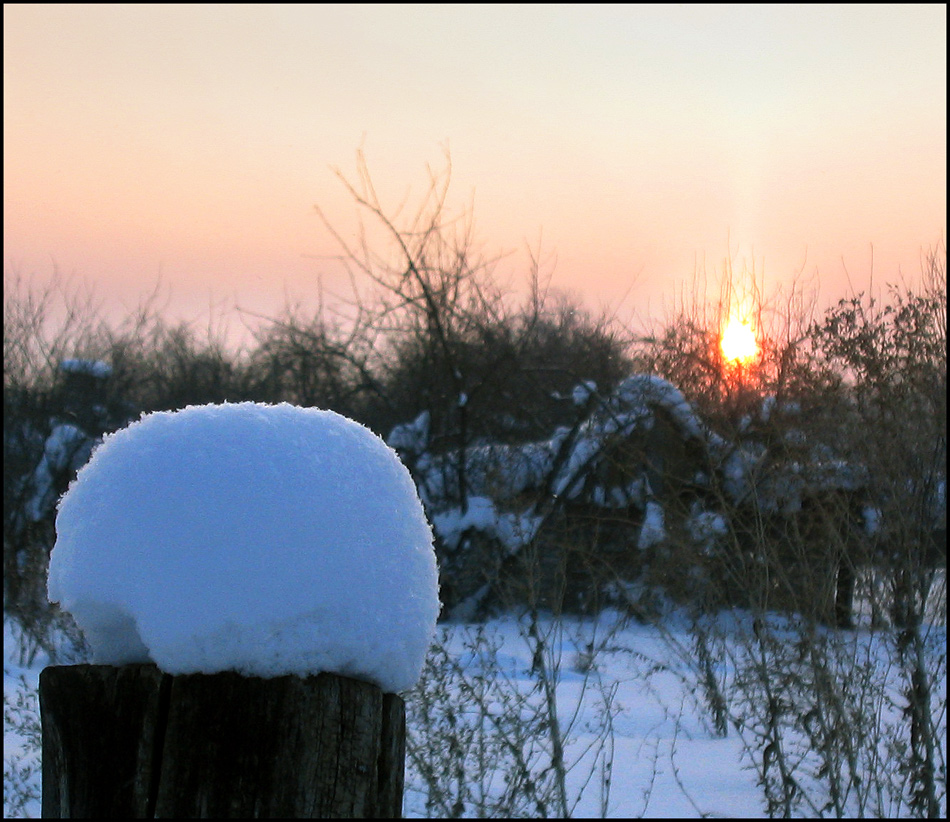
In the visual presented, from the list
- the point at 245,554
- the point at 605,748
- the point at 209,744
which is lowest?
the point at 605,748

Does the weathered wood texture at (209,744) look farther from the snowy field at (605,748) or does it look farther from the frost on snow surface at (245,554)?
the snowy field at (605,748)

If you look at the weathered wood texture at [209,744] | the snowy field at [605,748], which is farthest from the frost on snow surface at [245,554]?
the snowy field at [605,748]

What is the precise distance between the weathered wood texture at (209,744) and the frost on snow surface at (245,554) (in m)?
0.03

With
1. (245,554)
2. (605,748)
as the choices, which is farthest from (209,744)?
(605,748)

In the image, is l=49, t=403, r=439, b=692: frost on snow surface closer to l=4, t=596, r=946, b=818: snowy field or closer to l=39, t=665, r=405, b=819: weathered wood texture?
l=39, t=665, r=405, b=819: weathered wood texture

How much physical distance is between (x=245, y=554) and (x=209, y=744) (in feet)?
0.78

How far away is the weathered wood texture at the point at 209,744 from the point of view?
3.75ft

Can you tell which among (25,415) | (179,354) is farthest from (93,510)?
(179,354)

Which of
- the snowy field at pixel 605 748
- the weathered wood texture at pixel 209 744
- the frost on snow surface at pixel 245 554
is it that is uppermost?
the frost on snow surface at pixel 245 554

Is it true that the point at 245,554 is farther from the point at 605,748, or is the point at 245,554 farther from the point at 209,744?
the point at 605,748

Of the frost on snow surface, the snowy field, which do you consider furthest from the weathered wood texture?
the snowy field

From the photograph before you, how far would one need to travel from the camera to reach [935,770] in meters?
4.88

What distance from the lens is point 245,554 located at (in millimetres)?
1170

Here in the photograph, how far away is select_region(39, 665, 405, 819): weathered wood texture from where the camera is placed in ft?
3.75
